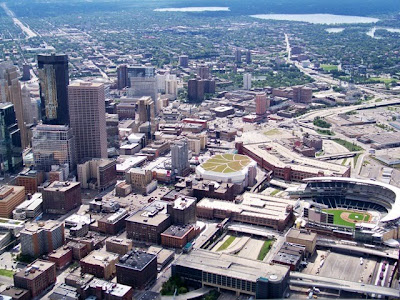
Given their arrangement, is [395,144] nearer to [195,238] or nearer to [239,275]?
[195,238]

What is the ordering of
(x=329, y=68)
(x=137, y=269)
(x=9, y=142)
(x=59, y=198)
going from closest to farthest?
(x=137, y=269) → (x=59, y=198) → (x=9, y=142) → (x=329, y=68)

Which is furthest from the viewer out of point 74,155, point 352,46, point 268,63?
point 352,46

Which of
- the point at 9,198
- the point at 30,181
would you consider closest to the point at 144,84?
the point at 30,181

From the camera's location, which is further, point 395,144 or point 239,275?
point 395,144

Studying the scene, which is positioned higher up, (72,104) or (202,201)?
(72,104)

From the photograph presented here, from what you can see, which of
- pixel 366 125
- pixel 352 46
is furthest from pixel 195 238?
pixel 352 46

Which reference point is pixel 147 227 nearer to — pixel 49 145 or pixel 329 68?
pixel 49 145

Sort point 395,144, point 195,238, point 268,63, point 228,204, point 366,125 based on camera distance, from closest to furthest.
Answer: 1. point 195,238
2. point 228,204
3. point 395,144
4. point 366,125
5. point 268,63
